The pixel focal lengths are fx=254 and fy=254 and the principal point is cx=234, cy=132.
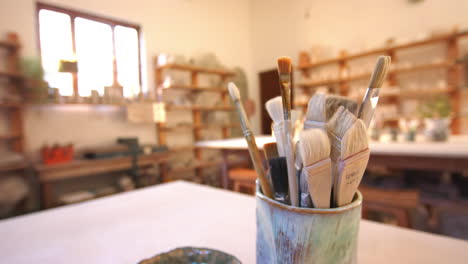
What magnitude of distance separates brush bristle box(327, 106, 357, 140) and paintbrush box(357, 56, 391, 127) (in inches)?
1.3

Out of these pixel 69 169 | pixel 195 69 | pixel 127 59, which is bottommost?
pixel 69 169

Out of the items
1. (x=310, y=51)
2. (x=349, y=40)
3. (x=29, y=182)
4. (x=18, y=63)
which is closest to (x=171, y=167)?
(x=29, y=182)

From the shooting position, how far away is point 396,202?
4.35 feet

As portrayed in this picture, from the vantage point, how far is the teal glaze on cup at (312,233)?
273mm

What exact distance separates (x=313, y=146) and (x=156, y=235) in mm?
441

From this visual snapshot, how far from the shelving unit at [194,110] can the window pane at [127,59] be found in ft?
1.11

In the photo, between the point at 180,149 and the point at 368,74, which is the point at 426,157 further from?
the point at 180,149

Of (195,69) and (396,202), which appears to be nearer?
(396,202)

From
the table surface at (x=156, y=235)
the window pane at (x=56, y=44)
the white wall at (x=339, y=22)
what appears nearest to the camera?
the table surface at (x=156, y=235)

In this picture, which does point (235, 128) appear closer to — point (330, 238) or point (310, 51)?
point (310, 51)

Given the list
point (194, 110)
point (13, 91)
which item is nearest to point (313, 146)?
point (13, 91)

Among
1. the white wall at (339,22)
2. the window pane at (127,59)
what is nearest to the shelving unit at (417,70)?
the white wall at (339,22)

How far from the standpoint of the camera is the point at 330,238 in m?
0.28

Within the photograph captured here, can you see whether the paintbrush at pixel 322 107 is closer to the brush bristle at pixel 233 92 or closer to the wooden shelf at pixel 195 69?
the brush bristle at pixel 233 92
